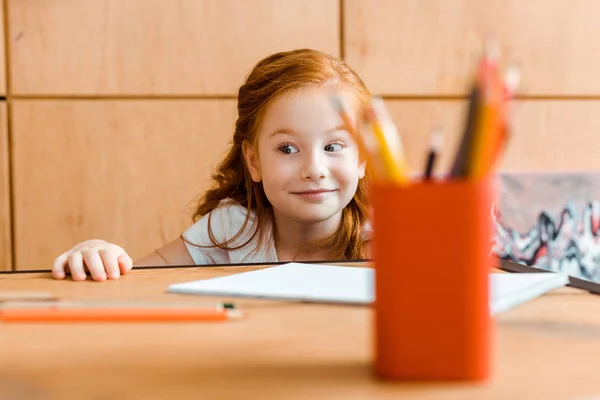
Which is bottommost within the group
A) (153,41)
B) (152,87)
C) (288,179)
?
(288,179)

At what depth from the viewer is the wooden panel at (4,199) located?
1781 mm

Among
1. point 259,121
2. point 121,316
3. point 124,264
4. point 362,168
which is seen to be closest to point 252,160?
point 259,121

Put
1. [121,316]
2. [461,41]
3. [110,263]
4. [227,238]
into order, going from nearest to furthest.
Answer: [121,316], [110,263], [227,238], [461,41]

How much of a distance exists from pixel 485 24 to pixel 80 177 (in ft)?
3.64

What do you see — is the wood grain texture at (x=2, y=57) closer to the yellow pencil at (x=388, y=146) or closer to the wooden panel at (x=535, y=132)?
the wooden panel at (x=535, y=132)

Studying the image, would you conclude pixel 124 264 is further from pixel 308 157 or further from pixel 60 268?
pixel 308 157

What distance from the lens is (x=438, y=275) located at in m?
0.39

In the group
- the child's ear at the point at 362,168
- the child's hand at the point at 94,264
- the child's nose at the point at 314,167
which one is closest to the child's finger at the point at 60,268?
the child's hand at the point at 94,264

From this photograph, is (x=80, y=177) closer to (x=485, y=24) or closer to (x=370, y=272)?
(x=485, y=24)

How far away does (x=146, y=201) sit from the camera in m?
1.88

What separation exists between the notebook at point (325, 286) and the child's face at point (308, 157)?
0.43m

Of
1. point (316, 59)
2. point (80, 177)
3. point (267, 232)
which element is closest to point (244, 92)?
point (316, 59)

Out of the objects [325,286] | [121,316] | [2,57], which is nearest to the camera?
[121,316]

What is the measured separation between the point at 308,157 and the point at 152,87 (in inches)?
32.5
